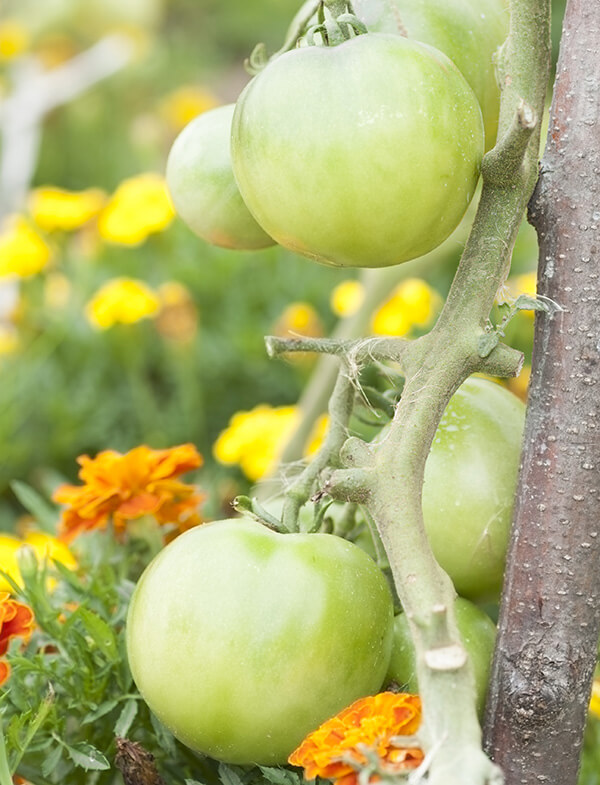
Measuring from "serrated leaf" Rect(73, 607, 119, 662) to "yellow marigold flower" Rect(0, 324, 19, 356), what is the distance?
1.06m

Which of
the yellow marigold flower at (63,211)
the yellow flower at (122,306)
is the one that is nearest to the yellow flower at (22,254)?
the yellow marigold flower at (63,211)

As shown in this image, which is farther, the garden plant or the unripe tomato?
the unripe tomato

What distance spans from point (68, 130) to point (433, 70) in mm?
2397

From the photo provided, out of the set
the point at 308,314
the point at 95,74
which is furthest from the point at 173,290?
the point at 95,74

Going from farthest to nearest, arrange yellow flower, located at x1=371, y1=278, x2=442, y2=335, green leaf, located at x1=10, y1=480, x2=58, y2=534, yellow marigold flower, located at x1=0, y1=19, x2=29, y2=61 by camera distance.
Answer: yellow marigold flower, located at x1=0, y1=19, x2=29, y2=61 < yellow flower, located at x1=371, y1=278, x2=442, y2=335 < green leaf, located at x1=10, y1=480, x2=58, y2=534

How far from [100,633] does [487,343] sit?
348 millimetres

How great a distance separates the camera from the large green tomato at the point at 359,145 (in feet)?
1.70

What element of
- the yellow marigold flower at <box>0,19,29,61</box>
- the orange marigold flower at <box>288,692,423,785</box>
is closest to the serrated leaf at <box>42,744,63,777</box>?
the orange marigold flower at <box>288,692,423,785</box>

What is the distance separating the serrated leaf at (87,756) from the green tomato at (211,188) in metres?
0.33

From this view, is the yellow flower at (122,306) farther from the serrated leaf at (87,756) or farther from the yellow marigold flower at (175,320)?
the serrated leaf at (87,756)

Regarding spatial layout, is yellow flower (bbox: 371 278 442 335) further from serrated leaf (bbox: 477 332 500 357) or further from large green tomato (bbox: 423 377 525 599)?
serrated leaf (bbox: 477 332 500 357)

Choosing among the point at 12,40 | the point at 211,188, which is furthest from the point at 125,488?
the point at 12,40

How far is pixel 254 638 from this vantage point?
0.56m

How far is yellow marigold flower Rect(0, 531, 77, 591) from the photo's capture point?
3.12 feet
